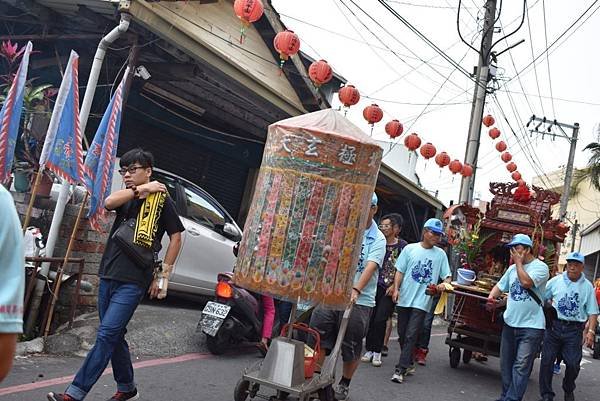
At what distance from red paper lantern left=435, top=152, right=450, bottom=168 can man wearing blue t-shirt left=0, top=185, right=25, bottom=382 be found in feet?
51.3

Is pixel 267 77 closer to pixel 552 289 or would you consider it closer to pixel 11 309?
pixel 552 289

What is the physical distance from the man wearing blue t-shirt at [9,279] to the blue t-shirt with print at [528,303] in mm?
5245

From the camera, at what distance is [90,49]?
342 inches

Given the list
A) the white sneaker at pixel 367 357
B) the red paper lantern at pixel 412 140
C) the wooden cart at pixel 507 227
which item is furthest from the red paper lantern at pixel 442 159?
the white sneaker at pixel 367 357

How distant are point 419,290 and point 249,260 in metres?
3.24

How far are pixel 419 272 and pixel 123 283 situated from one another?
368cm

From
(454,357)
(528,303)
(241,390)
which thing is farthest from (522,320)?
(241,390)

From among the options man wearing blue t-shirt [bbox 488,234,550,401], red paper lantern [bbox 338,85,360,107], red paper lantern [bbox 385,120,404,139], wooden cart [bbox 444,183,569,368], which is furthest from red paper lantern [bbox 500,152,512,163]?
man wearing blue t-shirt [bbox 488,234,550,401]

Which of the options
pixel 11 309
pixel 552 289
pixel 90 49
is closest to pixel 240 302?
pixel 552 289

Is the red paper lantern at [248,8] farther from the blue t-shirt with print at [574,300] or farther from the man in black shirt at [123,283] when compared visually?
the blue t-shirt with print at [574,300]

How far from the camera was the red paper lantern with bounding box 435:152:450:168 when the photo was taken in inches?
651

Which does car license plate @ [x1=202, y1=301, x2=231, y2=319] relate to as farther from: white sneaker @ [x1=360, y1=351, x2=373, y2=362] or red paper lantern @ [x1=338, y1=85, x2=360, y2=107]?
red paper lantern @ [x1=338, y1=85, x2=360, y2=107]

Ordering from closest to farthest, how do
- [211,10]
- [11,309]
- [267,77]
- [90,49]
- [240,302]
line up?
1. [11,309]
2. [240,302]
3. [90,49]
4. [211,10]
5. [267,77]

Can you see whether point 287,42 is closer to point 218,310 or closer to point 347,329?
point 218,310
